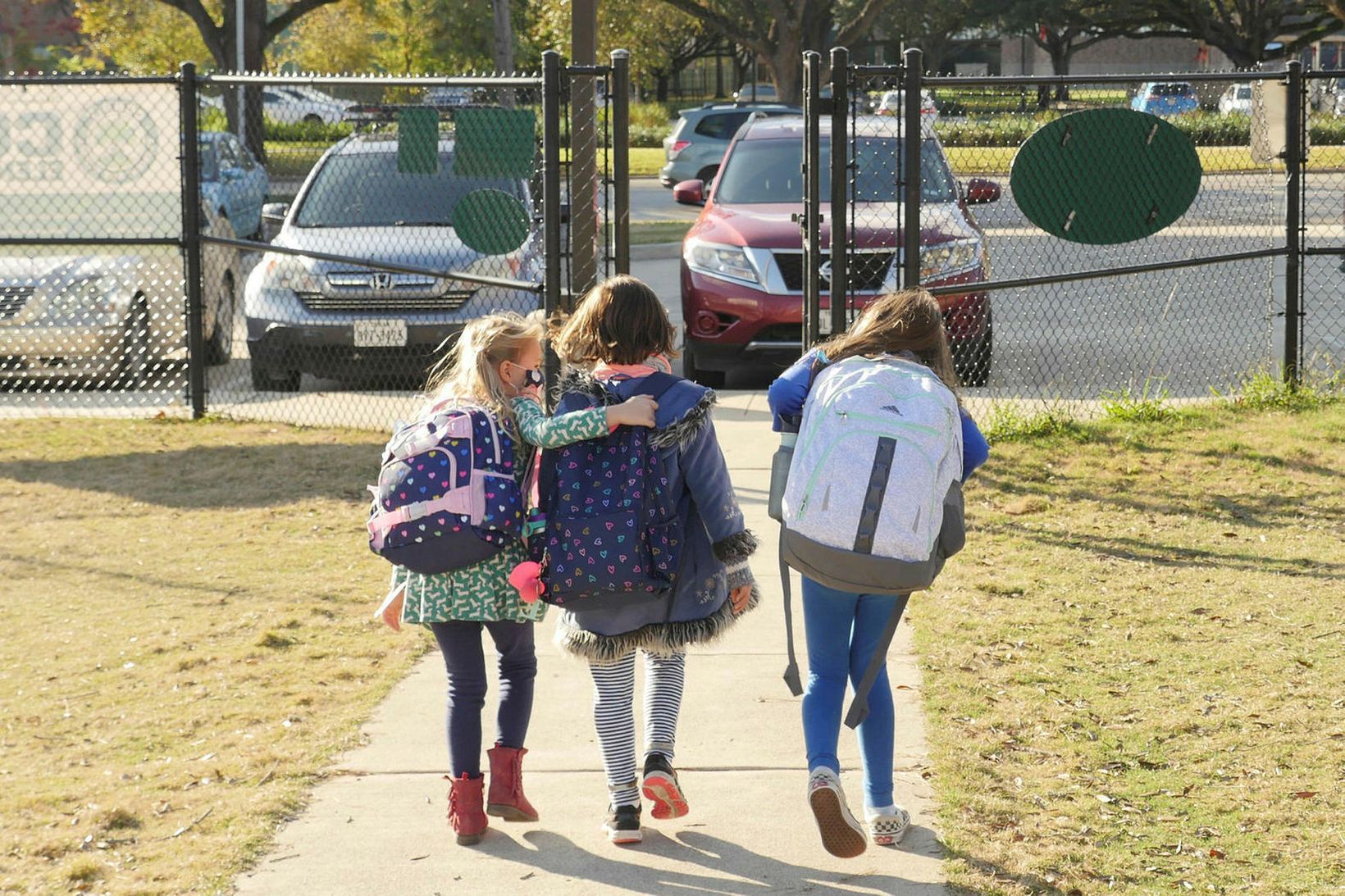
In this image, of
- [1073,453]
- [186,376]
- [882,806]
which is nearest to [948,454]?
[882,806]

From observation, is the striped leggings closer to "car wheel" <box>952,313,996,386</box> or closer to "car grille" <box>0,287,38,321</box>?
"car wheel" <box>952,313,996,386</box>

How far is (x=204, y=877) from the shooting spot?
3738 mm

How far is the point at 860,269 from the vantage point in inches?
365

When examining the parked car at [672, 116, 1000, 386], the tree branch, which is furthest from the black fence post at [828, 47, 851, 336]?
the tree branch

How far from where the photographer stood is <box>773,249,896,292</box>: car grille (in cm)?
920

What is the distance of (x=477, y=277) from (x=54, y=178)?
293cm

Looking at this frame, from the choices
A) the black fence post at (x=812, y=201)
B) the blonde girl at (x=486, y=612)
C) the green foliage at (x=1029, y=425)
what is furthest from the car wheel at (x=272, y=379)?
Answer: the blonde girl at (x=486, y=612)

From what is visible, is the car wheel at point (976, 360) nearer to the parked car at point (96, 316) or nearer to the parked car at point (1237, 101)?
the parked car at point (1237, 101)

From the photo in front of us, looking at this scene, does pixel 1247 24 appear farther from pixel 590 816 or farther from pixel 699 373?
pixel 590 816

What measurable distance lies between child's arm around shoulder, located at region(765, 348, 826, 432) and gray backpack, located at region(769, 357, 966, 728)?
4.3 inches

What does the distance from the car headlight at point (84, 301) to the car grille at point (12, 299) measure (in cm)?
15

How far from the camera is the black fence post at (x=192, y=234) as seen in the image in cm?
920

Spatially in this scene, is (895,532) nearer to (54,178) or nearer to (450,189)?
(450,189)

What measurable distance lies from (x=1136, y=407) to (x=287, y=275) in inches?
201
